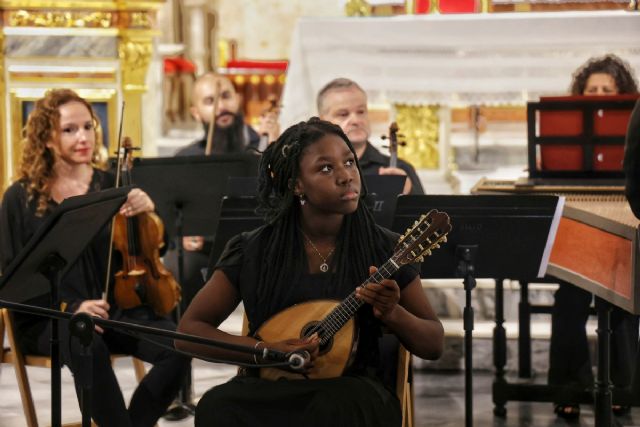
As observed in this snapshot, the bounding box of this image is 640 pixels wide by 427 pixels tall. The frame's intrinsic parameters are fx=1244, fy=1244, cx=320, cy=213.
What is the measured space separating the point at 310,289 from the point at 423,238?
0.40 meters

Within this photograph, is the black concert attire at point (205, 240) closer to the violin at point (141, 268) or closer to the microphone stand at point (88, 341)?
the violin at point (141, 268)

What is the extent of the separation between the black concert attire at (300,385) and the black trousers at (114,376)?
83 centimetres

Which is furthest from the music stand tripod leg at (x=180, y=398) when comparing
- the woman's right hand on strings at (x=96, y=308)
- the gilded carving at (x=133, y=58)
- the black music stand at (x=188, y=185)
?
the gilded carving at (x=133, y=58)

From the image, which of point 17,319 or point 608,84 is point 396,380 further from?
point 608,84

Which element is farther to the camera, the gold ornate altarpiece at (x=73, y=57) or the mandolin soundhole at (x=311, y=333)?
the gold ornate altarpiece at (x=73, y=57)

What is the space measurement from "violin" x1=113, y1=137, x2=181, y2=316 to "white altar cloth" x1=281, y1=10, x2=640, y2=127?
2.58m

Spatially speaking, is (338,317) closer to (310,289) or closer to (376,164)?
(310,289)

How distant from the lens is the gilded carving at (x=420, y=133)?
743cm

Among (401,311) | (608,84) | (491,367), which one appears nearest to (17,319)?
(401,311)

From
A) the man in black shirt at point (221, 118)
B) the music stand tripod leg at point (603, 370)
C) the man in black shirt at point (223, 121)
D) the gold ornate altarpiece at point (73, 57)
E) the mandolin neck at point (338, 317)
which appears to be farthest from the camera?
the gold ornate altarpiece at point (73, 57)

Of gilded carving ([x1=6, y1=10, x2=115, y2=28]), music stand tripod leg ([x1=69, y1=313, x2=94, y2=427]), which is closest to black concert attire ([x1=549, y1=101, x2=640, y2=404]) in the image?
music stand tripod leg ([x1=69, y1=313, x2=94, y2=427])

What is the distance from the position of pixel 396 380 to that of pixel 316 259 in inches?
17.3

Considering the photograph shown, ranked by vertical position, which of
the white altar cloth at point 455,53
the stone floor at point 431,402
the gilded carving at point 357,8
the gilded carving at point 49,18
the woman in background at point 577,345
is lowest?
the stone floor at point 431,402

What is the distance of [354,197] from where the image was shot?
352 centimetres
